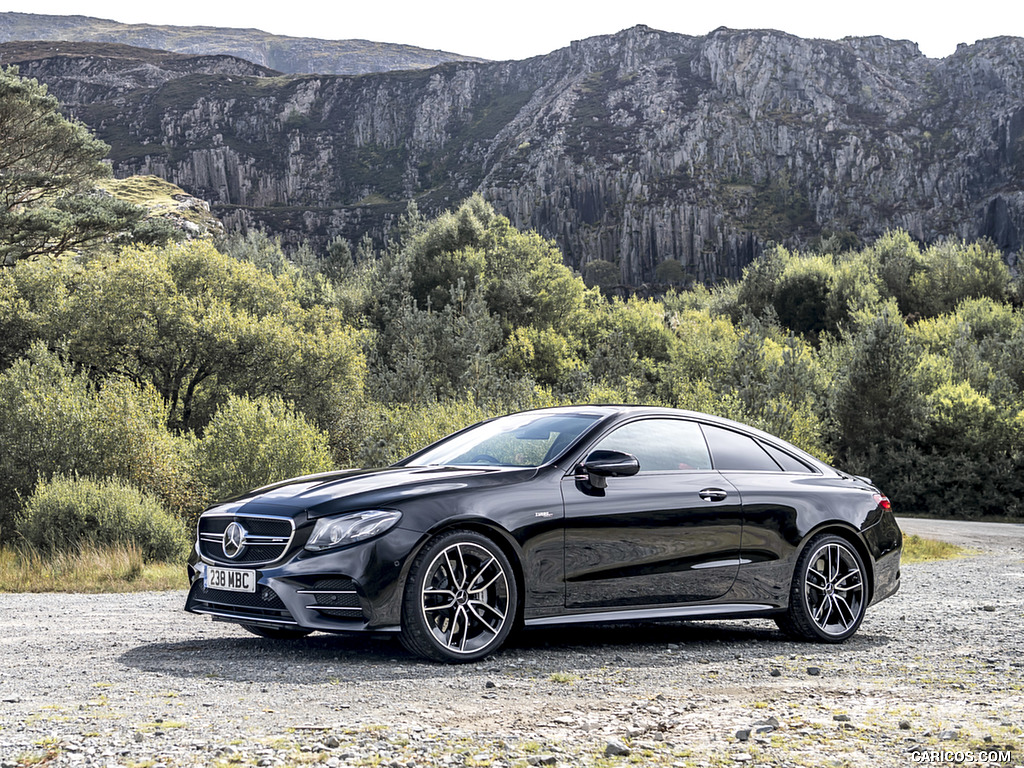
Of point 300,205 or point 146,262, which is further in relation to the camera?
point 300,205

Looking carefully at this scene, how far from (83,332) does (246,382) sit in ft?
20.0

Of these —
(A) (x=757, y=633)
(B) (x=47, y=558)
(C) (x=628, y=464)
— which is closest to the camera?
(C) (x=628, y=464)

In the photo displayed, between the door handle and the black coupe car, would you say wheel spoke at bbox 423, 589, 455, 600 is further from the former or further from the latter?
the door handle

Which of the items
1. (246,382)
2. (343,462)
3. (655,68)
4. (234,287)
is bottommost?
(343,462)

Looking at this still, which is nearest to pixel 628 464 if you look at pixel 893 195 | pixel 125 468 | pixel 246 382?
pixel 125 468

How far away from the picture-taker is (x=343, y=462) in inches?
1420

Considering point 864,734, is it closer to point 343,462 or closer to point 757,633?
point 757,633

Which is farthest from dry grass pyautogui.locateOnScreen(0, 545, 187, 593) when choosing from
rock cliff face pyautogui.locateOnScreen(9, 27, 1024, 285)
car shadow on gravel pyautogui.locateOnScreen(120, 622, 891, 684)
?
rock cliff face pyautogui.locateOnScreen(9, 27, 1024, 285)

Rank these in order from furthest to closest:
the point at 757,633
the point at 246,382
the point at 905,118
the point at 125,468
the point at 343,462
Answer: the point at 905,118
the point at 246,382
the point at 343,462
the point at 125,468
the point at 757,633

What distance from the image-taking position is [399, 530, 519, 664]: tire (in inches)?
244

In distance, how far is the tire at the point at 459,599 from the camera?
6.19m

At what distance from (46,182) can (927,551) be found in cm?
3939

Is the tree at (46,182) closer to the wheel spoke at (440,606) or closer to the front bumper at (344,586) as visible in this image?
the front bumper at (344,586)

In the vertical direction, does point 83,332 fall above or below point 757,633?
above
